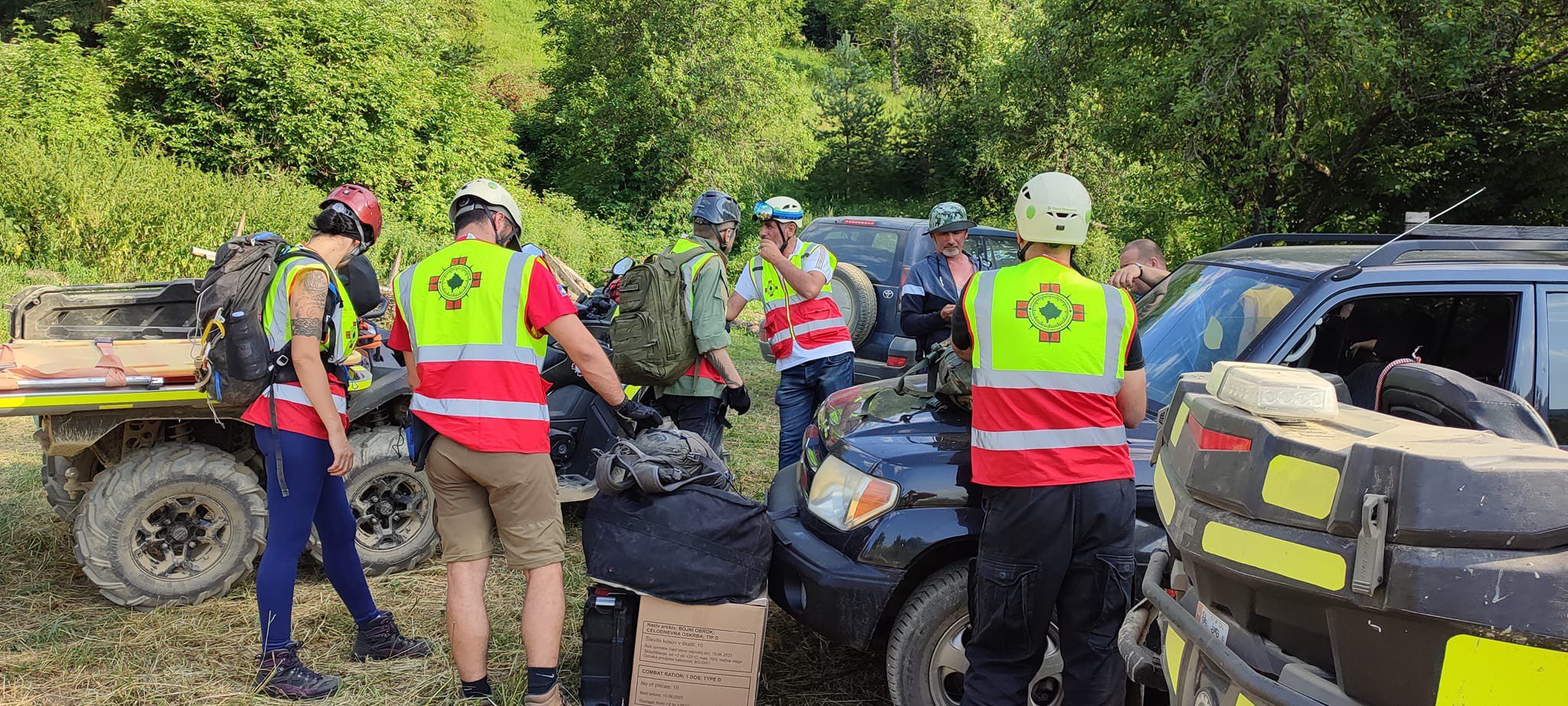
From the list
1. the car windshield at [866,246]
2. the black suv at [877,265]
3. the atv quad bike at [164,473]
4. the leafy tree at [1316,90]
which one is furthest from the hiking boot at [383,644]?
the leafy tree at [1316,90]

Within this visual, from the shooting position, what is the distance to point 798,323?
18.3 feet

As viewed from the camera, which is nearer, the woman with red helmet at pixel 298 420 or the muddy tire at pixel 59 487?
the woman with red helmet at pixel 298 420

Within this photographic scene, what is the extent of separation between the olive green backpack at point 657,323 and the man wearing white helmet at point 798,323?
81 centimetres

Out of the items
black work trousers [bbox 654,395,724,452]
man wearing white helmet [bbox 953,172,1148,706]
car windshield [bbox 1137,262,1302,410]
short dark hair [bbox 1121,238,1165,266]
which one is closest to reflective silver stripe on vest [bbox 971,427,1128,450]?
man wearing white helmet [bbox 953,172,1148,706]

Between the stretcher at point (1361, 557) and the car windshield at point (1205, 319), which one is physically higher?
the car windshield at point (1205, 319)

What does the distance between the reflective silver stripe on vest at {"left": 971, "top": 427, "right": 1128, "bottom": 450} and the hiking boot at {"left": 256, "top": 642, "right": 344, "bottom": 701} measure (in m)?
2.75

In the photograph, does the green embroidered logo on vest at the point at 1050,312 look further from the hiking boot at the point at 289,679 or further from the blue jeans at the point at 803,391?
the hiking boot at the point at 289,679

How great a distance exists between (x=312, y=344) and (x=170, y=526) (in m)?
1.66

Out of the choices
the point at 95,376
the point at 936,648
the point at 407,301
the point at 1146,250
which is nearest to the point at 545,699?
the point at 936,648

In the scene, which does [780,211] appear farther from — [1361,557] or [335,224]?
[1361,557]

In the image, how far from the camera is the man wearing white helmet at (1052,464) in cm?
299

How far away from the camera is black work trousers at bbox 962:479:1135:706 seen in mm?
2986

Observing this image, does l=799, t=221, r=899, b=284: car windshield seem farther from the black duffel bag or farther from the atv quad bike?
the black duffel bag

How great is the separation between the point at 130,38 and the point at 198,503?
14.9 m
